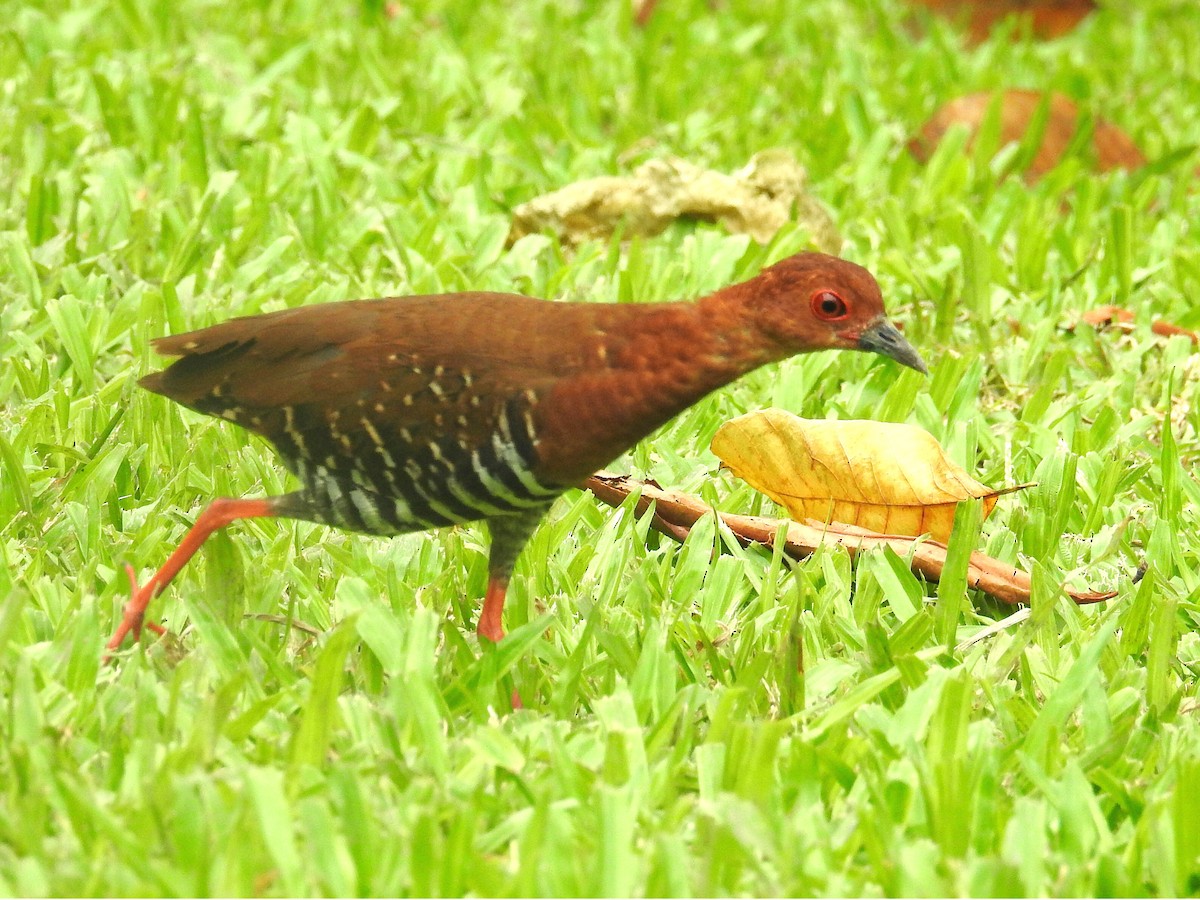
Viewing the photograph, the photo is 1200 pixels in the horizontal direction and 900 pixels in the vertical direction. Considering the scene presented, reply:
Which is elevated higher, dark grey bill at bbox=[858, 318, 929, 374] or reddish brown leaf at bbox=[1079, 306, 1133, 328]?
dark grey bill at bbox=[858, 318, 929, 374]

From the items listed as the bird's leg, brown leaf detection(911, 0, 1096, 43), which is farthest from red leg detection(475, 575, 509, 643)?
brown leaf detection(911, 0, 1096, 43)

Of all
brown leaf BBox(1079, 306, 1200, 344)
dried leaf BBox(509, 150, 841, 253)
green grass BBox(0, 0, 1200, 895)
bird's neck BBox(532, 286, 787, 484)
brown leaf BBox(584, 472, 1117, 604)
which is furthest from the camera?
dried leaf BBox(509, 150, 841, 253)

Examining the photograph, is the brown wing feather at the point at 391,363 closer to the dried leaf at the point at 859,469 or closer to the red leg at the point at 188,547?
the red leg at the point at 188,547

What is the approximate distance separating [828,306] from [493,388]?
1.92ft

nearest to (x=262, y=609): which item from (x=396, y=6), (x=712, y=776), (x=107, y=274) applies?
(x=712, y=776)

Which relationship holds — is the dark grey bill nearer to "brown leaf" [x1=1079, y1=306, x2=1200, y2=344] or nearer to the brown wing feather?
the brown wing feather

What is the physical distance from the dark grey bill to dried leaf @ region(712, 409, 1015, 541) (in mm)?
523

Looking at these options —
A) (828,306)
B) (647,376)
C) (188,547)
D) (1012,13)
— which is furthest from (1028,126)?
(188,547)

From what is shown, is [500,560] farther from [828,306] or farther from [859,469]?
[859,469]

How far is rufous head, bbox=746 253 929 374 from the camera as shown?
2863 mm

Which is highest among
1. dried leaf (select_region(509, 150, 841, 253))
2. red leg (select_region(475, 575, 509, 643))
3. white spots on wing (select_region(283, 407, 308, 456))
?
dried leaf (select_region(509, 150, 841, 253))

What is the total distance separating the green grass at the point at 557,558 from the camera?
236 cm

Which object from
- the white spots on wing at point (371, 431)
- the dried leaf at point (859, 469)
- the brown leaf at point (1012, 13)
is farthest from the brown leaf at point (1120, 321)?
the brown leaf at point (1012, 13)

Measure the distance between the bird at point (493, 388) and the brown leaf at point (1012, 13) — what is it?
201 inches
